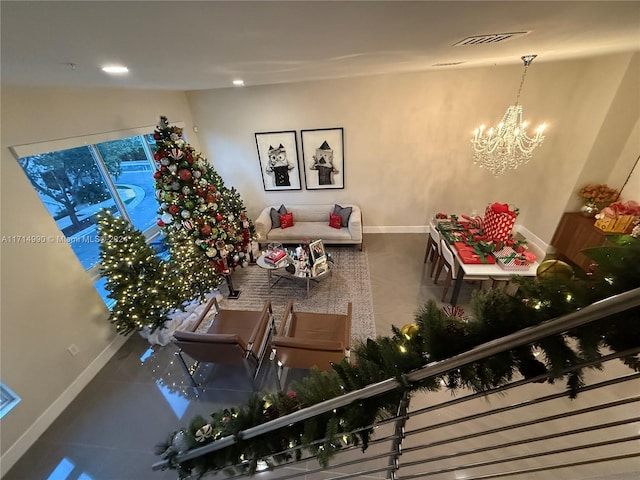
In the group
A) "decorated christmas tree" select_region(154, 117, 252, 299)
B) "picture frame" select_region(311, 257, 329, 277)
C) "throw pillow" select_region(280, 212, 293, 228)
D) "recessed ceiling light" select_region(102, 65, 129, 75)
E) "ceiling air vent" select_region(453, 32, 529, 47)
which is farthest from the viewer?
"throw pillow" select_region(280, 212, 293, 228)

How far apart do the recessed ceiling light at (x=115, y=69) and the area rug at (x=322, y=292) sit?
290 centimetres

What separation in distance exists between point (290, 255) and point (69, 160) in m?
2.89

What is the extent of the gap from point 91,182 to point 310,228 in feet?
10.6

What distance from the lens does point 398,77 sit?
13.5ft

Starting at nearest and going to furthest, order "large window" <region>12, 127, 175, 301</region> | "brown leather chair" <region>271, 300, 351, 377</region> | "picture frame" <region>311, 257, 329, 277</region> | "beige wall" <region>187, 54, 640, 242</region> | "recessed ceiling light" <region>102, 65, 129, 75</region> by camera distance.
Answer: "recessed ceiling light" <region>102, 65, 129, 75</region> < "brown leather chair" <region>271, 300, 351, 377</region> < "large window" <region>12, 127, 175, 301</region> < "beige wall" <region>187, 54, 640, 242</region> < "picture frame" <region>311, 257, 329, 277</region>

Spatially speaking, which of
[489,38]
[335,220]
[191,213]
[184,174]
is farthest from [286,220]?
[489,38]

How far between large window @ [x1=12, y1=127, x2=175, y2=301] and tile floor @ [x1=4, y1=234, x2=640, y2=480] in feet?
3.43

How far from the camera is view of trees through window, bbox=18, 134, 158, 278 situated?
275 cm

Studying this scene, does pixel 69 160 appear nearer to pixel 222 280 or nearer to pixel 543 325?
pixel 222 280

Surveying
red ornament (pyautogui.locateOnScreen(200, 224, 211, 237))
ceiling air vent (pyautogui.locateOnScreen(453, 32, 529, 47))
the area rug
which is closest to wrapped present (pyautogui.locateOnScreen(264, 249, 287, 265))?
the area rug

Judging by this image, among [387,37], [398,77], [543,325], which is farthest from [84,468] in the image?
[398,77]

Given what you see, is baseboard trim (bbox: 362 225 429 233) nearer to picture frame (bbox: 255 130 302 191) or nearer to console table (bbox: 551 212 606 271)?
picture frame (bbox: 255 130 302 191)

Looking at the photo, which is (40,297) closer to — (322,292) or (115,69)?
(115,69)

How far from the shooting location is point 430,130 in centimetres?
441
